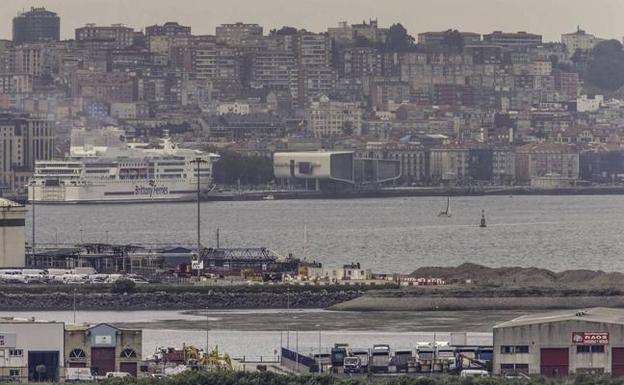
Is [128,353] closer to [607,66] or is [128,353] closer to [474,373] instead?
[474,373]

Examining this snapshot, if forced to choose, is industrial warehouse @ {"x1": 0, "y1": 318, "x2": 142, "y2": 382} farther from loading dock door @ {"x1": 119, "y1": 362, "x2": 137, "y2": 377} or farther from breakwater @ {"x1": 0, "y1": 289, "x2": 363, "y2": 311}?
breakwater @ {"x1": 0, "y1": 289, "x2": 363, "y2": 311}

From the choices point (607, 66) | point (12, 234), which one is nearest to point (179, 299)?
point (12, 234)

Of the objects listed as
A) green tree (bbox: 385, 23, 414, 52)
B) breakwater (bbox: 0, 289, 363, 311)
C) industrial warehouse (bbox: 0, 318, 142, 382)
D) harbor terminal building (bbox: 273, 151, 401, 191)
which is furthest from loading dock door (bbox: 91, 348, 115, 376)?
green tree (bbox: 385, 23, 414, 52)

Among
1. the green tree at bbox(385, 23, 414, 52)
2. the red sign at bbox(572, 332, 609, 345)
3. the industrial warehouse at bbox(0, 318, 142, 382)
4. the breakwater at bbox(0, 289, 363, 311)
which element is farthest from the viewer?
the green tree at bbox(385, 23, 414, 52)

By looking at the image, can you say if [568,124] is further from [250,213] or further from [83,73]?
[250,213]

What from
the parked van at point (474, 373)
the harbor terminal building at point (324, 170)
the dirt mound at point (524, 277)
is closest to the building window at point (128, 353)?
the parked van at point (474, 373)

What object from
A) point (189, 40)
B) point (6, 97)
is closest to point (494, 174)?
point (6, 97)
